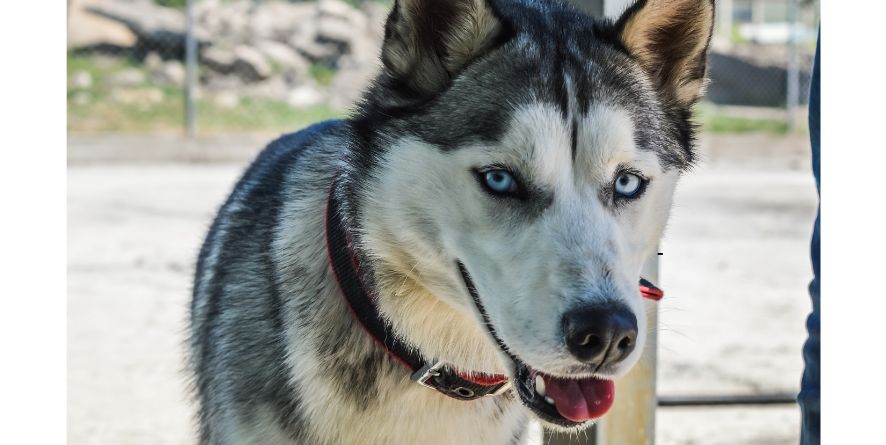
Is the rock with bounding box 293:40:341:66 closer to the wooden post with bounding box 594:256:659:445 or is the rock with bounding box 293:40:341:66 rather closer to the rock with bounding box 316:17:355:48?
the rock with bounding box 316:17:355:48

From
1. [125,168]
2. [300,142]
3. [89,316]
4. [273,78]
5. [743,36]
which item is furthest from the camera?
[743,36]

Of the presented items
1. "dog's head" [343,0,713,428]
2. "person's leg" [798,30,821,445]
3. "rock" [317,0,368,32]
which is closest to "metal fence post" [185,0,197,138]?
"rock" [317,0,368,32]

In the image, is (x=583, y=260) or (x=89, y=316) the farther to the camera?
(x=89, y=316)

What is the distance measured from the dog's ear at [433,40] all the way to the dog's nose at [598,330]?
603mm

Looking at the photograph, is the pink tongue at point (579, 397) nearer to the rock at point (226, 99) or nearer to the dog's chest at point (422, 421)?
the dog's chest at point (422, 421)

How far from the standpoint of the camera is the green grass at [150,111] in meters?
10.2

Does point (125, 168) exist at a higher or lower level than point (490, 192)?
lower

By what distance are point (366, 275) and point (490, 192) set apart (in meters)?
0.36

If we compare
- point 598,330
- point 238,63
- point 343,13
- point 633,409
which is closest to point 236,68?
point 238,63

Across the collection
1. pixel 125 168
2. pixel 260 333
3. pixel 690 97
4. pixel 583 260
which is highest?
pixel 690 97

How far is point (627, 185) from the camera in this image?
74.2 inches
